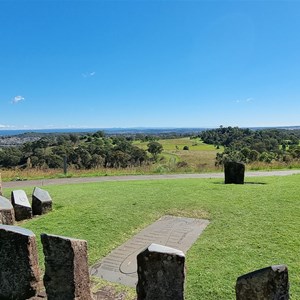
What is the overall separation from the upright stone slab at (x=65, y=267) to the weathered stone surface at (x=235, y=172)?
9254 millimetres

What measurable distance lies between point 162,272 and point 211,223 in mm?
3949

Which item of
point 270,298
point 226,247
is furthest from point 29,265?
point 226,247

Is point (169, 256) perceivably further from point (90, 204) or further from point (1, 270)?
point (90, 204)

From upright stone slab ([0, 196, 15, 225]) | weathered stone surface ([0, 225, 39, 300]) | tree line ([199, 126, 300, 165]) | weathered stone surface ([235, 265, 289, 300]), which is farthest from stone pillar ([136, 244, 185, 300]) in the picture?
tree line ([199, 126, 300, 165])

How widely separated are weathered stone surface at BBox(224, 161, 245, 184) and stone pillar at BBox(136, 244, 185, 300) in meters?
9.39

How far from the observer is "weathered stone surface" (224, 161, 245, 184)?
38.8 feet

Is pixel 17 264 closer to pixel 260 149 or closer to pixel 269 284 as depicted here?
pixel 269 284

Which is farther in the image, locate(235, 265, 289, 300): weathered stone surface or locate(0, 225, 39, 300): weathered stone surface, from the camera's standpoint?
locate(0, 225, 39, 300): weathered stone surface

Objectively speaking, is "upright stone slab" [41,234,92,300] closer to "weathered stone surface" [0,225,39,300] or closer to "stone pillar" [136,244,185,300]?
"weathered stone surface" [0,225,39,300]

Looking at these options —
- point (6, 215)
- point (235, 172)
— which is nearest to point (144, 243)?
point (6, 215)

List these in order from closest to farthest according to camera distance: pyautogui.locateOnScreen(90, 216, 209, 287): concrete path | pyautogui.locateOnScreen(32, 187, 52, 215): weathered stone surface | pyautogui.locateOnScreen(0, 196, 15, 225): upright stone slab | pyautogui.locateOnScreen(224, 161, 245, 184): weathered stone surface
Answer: pyautogui.locateOnScreen(90, 216, 209, 287): concrete path, pyautogui.locateOnScreen(0, 196, 15, 225): upright stone slab, pyautogui.locateOnScreen(32, 187, 52, 215): weathered stone surface, pyautogui.locateOnScreen(224, 161, 245, 184): weathered stone surface

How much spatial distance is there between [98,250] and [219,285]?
225cm

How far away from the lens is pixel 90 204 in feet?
27.7

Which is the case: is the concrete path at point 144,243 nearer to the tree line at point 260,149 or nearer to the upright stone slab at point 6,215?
the upright stone slab at point 6,215
